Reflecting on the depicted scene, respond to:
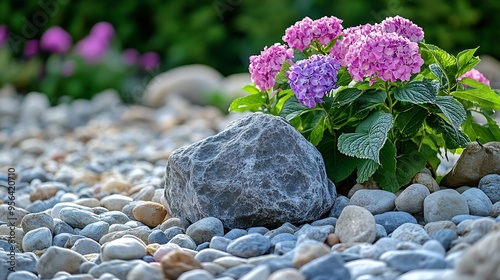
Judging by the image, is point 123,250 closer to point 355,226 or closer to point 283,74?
point 355,226

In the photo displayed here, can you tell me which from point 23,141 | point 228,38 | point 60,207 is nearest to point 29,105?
point 23,141

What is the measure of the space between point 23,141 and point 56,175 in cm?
160

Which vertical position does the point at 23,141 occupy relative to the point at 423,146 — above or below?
above

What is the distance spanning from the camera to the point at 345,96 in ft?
8.76

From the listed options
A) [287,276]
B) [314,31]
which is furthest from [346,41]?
[287,276]

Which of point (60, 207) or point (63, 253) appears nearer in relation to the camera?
point (63, 253)

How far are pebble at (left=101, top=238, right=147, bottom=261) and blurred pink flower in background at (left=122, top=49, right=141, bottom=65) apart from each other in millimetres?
5511

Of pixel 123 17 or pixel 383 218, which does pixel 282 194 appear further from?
pixel 123 17

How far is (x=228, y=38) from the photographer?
7.93 m

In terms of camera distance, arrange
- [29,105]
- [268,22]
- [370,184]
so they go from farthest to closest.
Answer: [268,22] → [29,105] → [370,184]

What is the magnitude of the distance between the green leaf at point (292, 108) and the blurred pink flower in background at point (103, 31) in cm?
486

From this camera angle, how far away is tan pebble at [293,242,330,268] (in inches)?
77.2

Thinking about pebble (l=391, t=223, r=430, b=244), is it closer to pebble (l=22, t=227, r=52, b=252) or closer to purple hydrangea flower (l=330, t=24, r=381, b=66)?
purple hydrangea flower (l=330, t=24, r=381, b=66)

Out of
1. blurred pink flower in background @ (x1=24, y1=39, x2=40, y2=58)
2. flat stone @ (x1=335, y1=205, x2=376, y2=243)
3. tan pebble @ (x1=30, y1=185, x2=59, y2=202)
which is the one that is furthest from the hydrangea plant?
blurred pink flower in background @ (x1=24, y1=39, x2=40, y2=58)
